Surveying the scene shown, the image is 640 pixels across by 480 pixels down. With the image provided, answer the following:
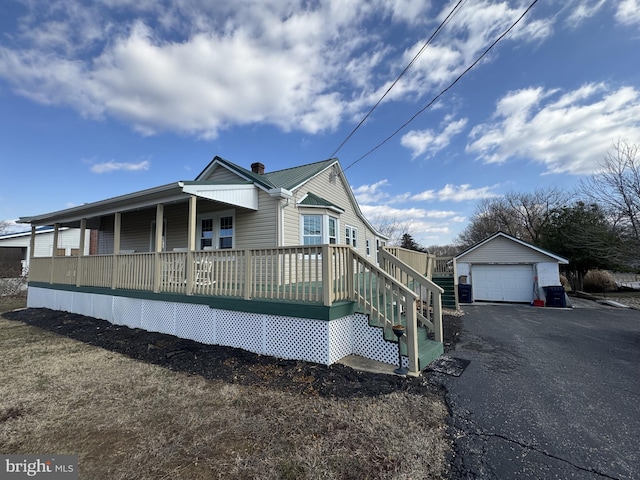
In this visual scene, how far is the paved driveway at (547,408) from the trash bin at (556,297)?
8959mm

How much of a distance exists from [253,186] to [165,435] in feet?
22.9

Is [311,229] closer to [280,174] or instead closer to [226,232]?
[226,232]

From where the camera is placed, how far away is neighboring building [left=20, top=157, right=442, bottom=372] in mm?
5023

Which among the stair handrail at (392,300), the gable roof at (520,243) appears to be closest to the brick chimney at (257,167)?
the stair handrail at (392,300)

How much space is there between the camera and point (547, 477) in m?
2.37

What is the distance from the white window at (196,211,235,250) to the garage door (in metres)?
15.3

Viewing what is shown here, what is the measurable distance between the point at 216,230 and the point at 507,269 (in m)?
16.8

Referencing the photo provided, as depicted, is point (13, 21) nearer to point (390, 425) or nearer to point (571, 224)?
point (390, 425)

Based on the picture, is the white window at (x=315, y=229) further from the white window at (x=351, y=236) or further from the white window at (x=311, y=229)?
the white window at (x=351, y=236)

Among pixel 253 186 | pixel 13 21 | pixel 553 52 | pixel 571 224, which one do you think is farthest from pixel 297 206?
pixel 571 224

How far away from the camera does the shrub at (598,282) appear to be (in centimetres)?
2305

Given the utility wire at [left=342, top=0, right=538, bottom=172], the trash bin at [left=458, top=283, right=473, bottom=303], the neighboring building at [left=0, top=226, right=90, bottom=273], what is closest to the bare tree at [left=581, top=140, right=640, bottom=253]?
the trash bin at [left=458, top=283, right=473, bottom=303]

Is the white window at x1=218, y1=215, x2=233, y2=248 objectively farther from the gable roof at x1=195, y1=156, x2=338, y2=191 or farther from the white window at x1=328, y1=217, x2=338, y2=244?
the white window at x1=328, y1=217, x2=338, y2=244

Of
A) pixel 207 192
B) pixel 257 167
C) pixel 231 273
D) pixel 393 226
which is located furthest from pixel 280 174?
pixel 393 226
